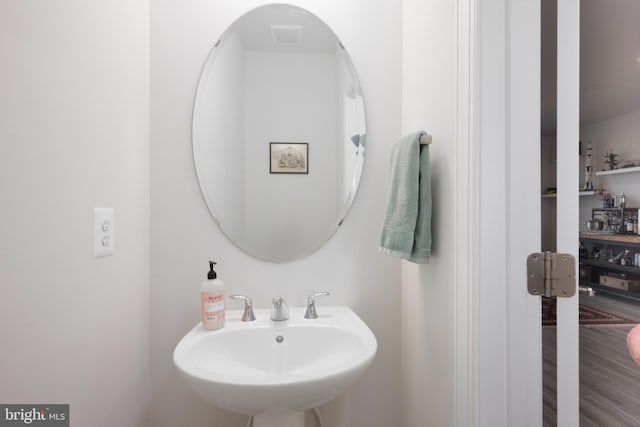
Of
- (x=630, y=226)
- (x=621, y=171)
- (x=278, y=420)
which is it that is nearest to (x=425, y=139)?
(x=278, y=420)

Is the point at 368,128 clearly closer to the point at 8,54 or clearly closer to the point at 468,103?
the point at 468,103

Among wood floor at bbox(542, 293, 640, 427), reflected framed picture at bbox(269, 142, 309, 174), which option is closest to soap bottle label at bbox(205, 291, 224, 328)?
reflected framed picture at bbox(269, 142, 309, 174)

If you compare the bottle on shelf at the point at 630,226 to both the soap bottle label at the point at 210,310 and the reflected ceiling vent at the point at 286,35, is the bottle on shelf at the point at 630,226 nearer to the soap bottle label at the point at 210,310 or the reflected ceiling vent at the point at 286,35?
the reflected ceiling vent at the point at 286,35

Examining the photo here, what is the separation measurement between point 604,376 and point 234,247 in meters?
2.44

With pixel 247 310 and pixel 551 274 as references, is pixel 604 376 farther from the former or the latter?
pixel 247 310

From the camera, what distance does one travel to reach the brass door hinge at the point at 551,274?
2.32 feet

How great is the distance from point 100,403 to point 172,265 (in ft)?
1.44

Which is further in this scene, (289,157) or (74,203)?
(289,157)

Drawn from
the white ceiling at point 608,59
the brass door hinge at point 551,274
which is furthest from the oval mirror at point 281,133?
the white ceiling at point 608,59

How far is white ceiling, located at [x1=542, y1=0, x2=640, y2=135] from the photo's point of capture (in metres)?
1.68

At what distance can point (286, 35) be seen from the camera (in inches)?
45.4

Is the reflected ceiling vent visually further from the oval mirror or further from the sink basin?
the sink basin

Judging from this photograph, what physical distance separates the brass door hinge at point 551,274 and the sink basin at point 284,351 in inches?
16.9

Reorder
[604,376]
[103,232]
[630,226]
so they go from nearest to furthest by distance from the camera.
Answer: [103,232] → [604,376] → [630,226]
